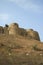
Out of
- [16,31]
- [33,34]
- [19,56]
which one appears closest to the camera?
[19,56]

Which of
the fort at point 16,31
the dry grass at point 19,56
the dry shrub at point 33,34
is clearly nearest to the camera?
the dry grass at point 19,56

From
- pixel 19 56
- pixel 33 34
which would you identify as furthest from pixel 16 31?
pixel 19 56

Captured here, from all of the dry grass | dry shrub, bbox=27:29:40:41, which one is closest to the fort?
dry shrub, bbox=27:29:40:41

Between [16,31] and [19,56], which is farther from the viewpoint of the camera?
[16,31]

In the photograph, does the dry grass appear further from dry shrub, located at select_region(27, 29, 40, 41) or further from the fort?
dry shrub, located at select_region(27, 29, 40, 41)

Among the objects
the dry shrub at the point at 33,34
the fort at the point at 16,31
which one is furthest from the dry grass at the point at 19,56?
the dry shrub at the point at 33,34

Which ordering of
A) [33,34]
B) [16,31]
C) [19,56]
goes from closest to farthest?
[19,56]
[16,31]
[33,34]

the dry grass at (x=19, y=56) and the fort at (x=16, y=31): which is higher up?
the fort at (x=16, y=31)

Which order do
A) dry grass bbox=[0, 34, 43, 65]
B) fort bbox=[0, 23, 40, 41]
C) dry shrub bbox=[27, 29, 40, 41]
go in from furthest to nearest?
dry shrub bbox=[27, 29, 40, 41] < fort bbox=[0, 23, 40, 41] < dry grass bbox=[0, 34, 43, 65]

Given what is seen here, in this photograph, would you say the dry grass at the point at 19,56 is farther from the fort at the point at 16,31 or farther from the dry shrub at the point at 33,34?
the dry shrub at the point at 33,34

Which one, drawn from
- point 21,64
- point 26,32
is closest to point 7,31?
point 26,32

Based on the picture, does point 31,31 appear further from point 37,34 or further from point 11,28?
point 11,28

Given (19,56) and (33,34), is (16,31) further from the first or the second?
(19,56)

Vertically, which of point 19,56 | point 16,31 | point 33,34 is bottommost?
point 19,56
